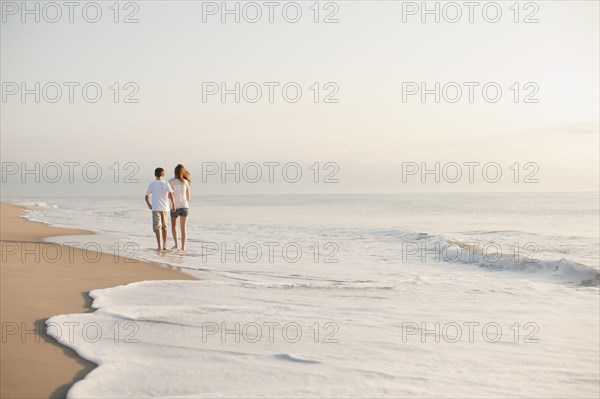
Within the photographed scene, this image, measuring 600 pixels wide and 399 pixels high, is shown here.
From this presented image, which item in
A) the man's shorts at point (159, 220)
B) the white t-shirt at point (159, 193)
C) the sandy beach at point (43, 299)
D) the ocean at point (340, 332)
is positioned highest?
the white t-shirt at point (159, 193)

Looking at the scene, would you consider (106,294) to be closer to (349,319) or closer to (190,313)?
(190,313)

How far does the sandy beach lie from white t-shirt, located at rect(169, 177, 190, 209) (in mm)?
2694

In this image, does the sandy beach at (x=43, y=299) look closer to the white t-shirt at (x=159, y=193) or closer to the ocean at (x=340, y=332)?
the ocean at (x=340, y=332)

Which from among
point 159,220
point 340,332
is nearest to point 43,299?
point 340,332

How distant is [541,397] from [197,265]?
759 cm

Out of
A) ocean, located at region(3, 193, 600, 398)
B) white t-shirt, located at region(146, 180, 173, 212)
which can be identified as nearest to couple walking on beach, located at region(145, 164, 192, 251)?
white t-shirt, located at region(146, 180, 173, 212)

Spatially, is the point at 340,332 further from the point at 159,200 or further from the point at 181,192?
the point at 181,192

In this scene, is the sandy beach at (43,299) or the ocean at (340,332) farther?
the ocean at (340,332)

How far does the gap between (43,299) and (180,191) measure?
739 centimetres

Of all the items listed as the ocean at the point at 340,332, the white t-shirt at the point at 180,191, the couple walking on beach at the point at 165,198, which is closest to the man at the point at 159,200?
the couple walking on beach at the point at 165,198

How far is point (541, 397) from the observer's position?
4.12m

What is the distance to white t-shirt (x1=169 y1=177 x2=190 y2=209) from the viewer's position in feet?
44.7

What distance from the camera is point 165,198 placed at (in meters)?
13.3

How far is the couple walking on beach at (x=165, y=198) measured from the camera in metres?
13.1
